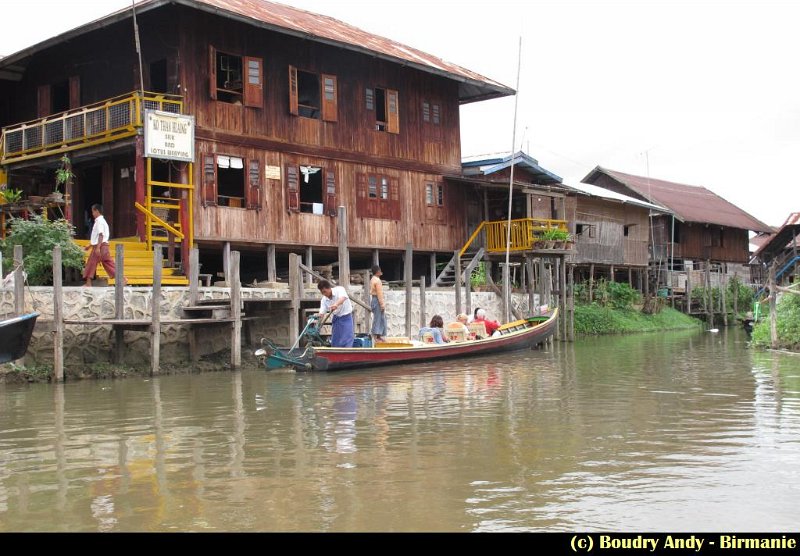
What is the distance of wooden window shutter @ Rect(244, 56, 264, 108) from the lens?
2248 centimetres

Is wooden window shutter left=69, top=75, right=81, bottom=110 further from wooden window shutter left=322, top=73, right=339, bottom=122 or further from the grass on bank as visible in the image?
the grass on bank

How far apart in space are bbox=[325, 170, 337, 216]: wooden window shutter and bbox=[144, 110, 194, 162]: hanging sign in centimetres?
451

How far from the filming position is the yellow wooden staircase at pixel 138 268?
61.6 feet

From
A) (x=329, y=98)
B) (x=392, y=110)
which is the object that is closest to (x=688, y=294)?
(x=392, y=110)

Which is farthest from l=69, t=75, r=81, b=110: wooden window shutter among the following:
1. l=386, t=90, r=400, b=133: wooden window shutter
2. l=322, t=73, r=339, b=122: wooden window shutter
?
l=386, t=90, r=400, b=133: wooden window shutter

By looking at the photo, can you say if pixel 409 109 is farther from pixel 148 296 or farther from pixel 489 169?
pixel 148 296

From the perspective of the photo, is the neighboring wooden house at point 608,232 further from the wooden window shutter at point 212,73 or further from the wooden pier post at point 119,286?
the wooden pier post at point 119,286

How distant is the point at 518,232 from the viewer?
27406 mm

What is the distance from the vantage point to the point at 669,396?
13.1 m

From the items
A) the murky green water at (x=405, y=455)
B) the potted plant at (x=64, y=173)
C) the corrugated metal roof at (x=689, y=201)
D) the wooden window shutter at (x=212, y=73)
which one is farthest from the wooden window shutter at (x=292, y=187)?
the corrugated metal roof at (x=689, y=201)

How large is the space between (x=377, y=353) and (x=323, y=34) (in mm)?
9308

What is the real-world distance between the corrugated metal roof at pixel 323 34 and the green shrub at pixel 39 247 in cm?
572
